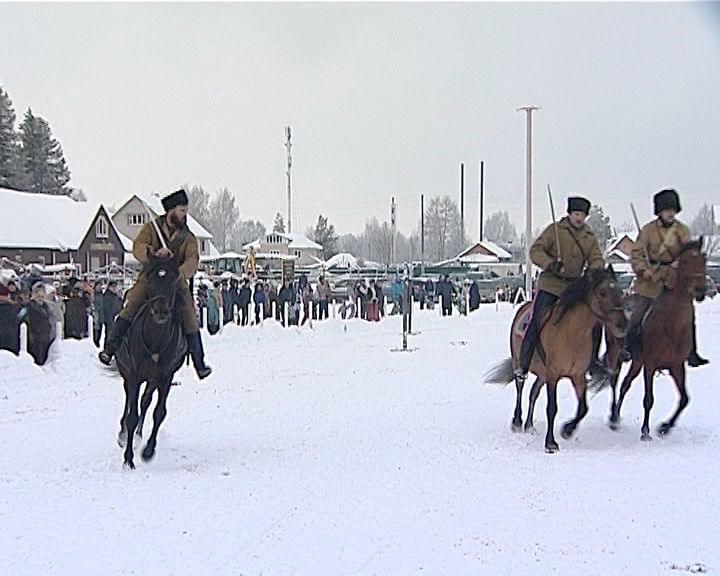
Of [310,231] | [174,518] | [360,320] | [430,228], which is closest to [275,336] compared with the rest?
[360,320]

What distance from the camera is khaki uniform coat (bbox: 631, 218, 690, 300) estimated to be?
426 inches

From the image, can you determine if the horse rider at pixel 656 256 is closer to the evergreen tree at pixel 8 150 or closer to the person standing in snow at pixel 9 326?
the person standing in snow at pixel 9 326

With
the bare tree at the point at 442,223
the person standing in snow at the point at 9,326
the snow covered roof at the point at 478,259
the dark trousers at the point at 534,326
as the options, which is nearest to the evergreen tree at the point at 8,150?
the snow covered roof at the point at 478,259

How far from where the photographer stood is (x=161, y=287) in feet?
30.9

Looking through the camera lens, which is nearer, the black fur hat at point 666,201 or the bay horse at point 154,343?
the bay horse at point 154,343

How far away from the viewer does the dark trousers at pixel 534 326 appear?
34.6 ft

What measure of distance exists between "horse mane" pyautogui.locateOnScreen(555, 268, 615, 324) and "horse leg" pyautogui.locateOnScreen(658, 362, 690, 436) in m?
1.47

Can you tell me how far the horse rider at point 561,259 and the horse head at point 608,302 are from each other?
315 millimetres

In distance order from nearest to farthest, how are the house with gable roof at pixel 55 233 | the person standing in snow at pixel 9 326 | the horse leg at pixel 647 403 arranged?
1. the horse leg at pixel 647 403
2. the person standing in snow at pixel 9 326
3. the house with gable roof at pixel 55 233

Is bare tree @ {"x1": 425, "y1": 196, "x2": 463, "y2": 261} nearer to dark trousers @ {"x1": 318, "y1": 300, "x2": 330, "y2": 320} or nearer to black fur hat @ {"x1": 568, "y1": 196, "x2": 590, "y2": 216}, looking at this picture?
dark trousers @ {"x1": 318, "y1": 300, "x2": 330, "y2": 320}

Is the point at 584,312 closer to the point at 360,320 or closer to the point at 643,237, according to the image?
the point at 643,237

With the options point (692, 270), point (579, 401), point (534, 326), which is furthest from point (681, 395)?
point (534, 326)

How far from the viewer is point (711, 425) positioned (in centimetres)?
1148

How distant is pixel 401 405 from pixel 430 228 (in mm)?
138344
